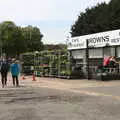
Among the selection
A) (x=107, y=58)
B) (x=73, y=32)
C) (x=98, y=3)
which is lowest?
(x=107, y=58)

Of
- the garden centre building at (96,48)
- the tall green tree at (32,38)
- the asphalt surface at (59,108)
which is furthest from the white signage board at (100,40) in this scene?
the tall green tree at (32,38)

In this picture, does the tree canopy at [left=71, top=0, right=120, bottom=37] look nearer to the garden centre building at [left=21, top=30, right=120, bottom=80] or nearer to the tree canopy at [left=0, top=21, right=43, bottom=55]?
the garden centre building at [left=21, top=30, right=120, bottom=80]

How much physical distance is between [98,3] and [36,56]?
27.1 metres

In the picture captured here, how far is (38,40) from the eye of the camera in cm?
9281

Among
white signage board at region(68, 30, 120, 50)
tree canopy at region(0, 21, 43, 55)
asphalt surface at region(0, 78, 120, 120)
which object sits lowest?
asphalt surface at region(0, 78, 120, 120)

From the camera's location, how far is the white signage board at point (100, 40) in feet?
111

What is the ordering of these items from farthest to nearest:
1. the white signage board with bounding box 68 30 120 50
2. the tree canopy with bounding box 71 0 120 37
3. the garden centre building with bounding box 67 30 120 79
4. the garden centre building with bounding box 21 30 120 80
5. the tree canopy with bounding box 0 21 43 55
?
the tree canopy with bounding box 0 21 43 55, the tree canopy with bounding box 71 0 120 37, the white signage board with bounding box 68 30 120 50, the garden centre building with bounding box 67 30 120 79, the garden centre building with bounding box 21 30 120 80

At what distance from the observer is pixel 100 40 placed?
36.4m

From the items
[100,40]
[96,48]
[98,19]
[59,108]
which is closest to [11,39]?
[98,19]

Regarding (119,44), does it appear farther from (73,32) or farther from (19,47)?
(19,47)

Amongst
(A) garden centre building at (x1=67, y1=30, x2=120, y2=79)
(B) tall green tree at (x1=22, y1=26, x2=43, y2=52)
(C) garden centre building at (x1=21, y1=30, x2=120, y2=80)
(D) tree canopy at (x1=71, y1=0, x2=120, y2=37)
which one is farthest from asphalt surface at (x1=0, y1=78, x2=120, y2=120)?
(B) tall green tree at (x1=22, y1=26, x2=43, y2=52)

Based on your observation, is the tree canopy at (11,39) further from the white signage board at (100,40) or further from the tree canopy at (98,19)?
the white signage board at (100,40)

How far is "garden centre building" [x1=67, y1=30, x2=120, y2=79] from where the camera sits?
109 ft

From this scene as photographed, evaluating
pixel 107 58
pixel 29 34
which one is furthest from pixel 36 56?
pixel 29 34
